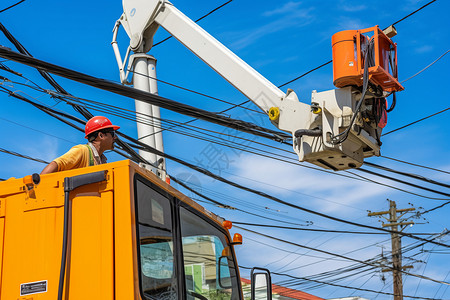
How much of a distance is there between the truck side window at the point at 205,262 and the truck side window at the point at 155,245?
0.72 ft

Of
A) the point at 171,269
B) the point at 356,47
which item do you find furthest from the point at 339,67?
the point at 171,269

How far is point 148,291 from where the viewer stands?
13.6ft

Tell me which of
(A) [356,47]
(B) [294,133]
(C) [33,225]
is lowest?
(C) [33,225]

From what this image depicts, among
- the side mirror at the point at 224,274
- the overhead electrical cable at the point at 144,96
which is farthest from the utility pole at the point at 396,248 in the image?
the side mirror at the point at 224,274

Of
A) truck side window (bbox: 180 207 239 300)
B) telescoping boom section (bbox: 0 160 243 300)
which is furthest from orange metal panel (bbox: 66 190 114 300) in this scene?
truck side window (bbox: 180 207 239 300)

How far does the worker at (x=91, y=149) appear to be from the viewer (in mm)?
4812

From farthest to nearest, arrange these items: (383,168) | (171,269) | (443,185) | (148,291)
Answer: (443,185) → (383,168) → (171,269) → (148,291)

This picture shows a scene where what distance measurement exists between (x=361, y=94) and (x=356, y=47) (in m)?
0.61

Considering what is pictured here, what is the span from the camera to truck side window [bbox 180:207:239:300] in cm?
480

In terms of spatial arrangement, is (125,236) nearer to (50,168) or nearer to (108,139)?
(50,168)

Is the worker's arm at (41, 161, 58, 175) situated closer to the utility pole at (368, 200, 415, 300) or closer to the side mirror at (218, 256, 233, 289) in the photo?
the side mirror at (218, 256, 233, 289)

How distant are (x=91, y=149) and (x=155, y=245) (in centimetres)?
120

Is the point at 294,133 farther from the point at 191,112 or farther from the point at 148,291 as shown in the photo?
the point at 148,291

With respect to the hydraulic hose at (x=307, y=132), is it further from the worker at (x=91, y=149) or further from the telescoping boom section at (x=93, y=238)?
the telescoping boom section at (x=93, y=238)
